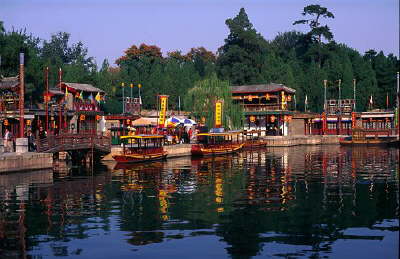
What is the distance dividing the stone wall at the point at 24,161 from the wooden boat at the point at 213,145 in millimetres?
20803

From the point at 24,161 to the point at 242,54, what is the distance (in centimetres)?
7080

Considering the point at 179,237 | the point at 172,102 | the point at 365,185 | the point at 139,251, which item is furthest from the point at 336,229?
the point at 172,102

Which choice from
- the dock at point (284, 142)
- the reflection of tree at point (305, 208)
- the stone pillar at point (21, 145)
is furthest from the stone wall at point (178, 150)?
the stone pillar at point (21, 145)

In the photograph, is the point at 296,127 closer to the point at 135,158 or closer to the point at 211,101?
the point at 211,101

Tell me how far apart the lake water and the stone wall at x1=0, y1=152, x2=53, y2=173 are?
0.99m

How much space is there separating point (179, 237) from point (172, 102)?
7135 centimetres

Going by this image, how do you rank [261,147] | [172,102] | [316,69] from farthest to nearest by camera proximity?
[316,69] < [172,102] < [261,147]

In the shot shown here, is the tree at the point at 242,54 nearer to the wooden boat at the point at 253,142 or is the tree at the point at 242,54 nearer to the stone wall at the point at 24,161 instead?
the wooden boat at the point at 253,142

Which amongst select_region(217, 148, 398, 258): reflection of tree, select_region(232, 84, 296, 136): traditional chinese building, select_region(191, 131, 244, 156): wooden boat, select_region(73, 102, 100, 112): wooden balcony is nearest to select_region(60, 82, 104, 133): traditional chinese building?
select_region(73, 102, 100, 112): wooden balcony

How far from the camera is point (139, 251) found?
61.3ft

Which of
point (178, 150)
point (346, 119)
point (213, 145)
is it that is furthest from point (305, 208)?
point (346, 119)

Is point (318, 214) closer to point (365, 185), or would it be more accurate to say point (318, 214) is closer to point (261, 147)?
point (365, 185)

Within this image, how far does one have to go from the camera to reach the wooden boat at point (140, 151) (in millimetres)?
49656

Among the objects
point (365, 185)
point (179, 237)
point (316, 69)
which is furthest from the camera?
point (316, 69)
